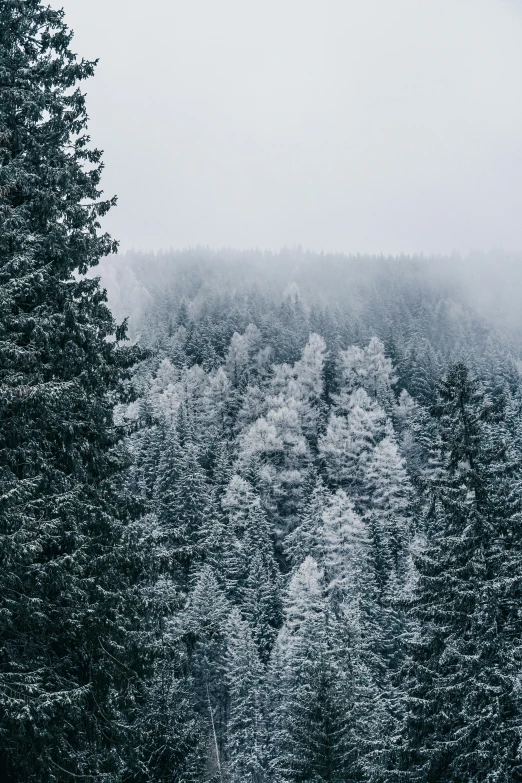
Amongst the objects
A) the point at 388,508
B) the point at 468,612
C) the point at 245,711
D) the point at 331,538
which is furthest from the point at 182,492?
the point at 468,612

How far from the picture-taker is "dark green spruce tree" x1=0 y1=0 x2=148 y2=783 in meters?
8.52

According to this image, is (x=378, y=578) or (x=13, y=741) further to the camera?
(x=378, y=578)

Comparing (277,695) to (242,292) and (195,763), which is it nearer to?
(195,763)

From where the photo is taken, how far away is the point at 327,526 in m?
58.8

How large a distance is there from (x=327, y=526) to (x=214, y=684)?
60.5 ft

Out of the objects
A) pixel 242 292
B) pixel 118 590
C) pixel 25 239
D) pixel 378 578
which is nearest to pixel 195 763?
pixel 118 590

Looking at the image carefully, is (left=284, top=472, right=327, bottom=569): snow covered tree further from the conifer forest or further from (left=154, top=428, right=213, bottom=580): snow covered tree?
the conifer forest

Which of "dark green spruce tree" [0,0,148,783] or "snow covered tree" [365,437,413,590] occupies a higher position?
"dark green spruce tree" [0,0,148,783]

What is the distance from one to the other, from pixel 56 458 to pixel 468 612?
10.2 meters

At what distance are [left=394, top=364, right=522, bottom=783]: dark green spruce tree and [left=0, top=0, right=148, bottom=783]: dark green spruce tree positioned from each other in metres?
7.68

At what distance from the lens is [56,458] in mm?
10523

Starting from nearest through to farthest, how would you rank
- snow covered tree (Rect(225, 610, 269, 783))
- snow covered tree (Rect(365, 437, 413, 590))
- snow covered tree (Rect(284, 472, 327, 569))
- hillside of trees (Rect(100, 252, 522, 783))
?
hillside of trees (Rect(100, 252, 522, 783)) < snow covered tree (Rect(225, 610, 269, 783)) < snow covered tree (Rect(365, 437, 413, 590)) < snow covered tree (Rect(284, 472, 327, 569))

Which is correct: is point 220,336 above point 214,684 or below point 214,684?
above

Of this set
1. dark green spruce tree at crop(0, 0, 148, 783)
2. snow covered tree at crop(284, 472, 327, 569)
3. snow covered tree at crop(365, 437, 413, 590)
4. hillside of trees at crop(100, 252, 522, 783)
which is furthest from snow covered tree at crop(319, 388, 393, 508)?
dark green spruce tree at crop(0, 0, 148, 783)
